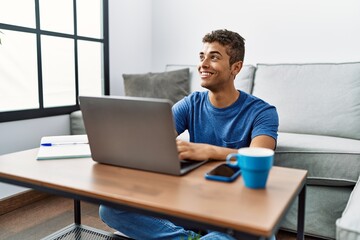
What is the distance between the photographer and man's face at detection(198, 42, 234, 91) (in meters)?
1.41

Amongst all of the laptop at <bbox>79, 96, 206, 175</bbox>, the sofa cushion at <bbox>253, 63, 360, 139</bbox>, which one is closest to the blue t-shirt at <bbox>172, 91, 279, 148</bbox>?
the laptop at <bbox>79, 96, 206, 175</bbox>

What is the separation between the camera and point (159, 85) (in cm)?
262

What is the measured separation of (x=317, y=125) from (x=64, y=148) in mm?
1590

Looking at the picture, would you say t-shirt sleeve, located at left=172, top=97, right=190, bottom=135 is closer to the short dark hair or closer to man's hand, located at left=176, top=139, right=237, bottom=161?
the short dark hair

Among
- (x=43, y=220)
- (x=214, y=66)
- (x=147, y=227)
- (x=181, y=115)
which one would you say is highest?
(x=214, y=66)

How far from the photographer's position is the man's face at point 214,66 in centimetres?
141

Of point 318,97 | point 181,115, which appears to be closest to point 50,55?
point 181,115

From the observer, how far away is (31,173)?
951 mm

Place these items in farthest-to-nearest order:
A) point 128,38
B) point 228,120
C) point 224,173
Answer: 1. point 128,38
2. point 228,120
3. point 224,173

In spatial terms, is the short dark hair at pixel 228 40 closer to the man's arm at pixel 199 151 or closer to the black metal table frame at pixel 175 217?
the man's arm at pixel 199 151

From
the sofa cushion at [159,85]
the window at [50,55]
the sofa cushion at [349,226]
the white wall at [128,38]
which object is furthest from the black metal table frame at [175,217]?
the white wall at [128,38]

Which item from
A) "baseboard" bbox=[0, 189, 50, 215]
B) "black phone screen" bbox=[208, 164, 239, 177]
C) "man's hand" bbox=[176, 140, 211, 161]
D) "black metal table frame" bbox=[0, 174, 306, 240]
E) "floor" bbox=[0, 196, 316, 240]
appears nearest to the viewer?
"black metal table frame" bbox=[0, 174, 306, 240]

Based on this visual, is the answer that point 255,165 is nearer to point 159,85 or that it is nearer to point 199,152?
point 199,152

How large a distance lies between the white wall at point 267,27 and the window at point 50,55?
2.02 ft
